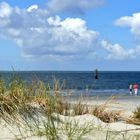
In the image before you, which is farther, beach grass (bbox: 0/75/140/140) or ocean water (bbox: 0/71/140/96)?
ocean water (bbox: 0/71/140/96)

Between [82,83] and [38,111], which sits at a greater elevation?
[38,111]

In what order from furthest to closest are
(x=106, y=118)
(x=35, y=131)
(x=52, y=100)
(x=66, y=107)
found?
1. (x=106, y=118)
2. (x=66, y=107)
3. (x=52, y=100)
4. (x=35, y=131)

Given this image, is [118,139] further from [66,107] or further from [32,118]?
[66,107]

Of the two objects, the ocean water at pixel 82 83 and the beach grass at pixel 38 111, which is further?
the ocean water at pixel 82 83

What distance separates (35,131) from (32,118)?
0.71 meters

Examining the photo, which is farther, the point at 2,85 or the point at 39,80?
the point at 39,80

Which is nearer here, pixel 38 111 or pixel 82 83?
pixel 38 111

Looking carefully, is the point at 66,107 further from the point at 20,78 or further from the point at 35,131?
the point at 35,131

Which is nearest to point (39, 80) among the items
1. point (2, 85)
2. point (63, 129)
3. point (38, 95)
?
point (38, 95)

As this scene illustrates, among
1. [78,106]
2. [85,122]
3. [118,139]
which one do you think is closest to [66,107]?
[78,106]

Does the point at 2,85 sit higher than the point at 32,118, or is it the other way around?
the point at 2,85

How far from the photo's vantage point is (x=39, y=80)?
10.0 meters

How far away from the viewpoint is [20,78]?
934 cm

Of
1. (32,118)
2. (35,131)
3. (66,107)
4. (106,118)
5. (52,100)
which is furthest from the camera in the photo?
(106,118)
